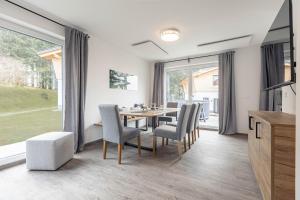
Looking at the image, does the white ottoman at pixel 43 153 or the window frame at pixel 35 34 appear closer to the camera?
the white ottoman at pixel 43 153

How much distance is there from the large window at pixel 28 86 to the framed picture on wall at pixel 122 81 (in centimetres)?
129

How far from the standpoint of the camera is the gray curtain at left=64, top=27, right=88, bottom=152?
2.79 m

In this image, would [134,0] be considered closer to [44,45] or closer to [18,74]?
[44,45]

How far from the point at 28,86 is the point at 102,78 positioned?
1.47 meters

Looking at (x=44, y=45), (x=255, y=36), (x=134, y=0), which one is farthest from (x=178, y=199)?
(x=255, y=36)

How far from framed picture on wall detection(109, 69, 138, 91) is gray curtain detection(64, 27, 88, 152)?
102 centimetres

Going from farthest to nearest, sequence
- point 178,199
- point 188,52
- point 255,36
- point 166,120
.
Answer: point 188,52 < point 166,120 < point 255,36 < point 178,199

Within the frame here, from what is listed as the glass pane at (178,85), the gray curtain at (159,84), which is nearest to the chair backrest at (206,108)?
the glass pane at (178,85)

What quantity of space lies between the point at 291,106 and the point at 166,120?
2.73 metres

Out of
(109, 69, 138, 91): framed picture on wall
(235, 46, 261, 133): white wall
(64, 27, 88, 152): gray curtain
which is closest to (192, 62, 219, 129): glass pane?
(235, 46, 261, 133): white wall

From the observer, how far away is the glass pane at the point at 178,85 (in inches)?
209

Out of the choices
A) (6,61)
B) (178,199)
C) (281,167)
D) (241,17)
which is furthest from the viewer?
(241,17)

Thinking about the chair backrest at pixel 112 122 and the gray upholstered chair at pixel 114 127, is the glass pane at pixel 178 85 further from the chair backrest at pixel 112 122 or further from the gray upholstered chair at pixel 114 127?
the chair backrest at pixel 112 122

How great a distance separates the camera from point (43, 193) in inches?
64.3
